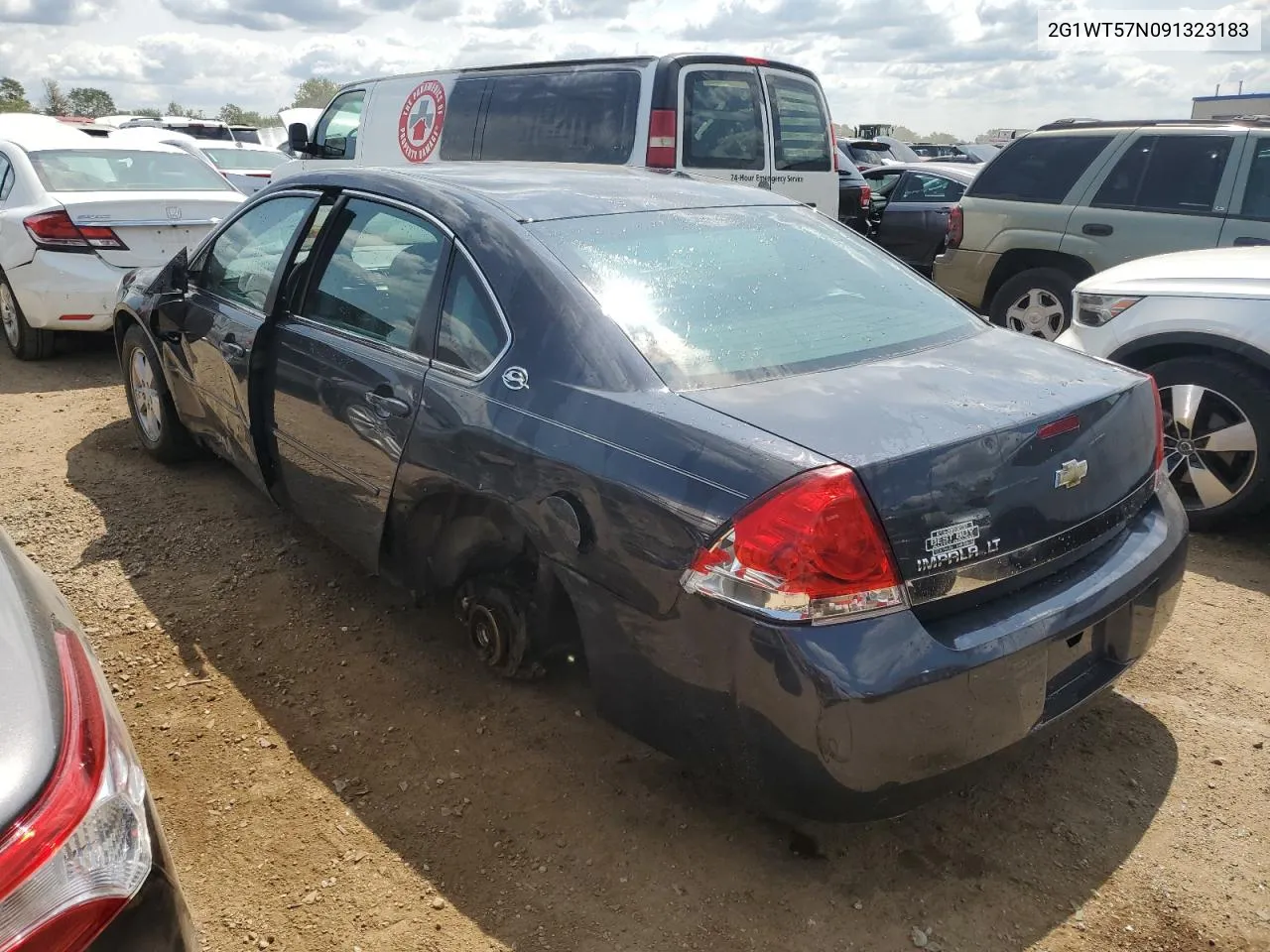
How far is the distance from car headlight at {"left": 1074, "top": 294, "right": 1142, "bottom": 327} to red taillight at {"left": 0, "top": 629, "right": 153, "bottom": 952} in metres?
4.36

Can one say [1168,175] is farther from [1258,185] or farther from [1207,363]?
Answer: [1207,363]

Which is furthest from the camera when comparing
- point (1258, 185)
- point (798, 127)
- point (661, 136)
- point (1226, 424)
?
point (798, 127)

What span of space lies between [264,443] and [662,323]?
1836 mm

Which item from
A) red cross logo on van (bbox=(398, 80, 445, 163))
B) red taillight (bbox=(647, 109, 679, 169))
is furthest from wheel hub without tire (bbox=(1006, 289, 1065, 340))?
red cross logo on van (bbox=(398, 80, 445, 163))

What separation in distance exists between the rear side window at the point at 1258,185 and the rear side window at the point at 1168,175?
170mm

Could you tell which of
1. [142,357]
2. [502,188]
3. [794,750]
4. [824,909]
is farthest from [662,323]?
[142,357]

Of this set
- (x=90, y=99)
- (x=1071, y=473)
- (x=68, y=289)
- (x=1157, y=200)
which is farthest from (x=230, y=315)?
(x=90, y=99)

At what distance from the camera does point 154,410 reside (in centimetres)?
482

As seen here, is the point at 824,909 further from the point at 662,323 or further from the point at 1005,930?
the point at 662,323

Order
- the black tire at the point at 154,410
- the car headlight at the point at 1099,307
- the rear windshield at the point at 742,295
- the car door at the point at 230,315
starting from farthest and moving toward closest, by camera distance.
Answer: the black tire at the point at 154,410, the car headlight at the point at 1099,307, the car door at the point at 230,315, the rear windshield at the point at 742,295

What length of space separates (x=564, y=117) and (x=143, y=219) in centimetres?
307

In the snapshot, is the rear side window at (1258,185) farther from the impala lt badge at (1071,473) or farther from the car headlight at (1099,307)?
the impala lt badge at (1071,473)

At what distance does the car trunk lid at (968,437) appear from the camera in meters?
2.07

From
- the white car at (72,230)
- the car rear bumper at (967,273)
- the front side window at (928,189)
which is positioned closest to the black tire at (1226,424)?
the car rear bumper at (967,273)
